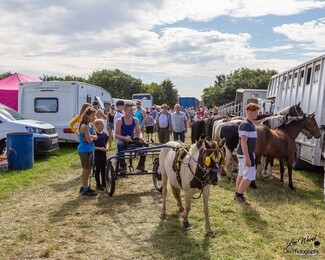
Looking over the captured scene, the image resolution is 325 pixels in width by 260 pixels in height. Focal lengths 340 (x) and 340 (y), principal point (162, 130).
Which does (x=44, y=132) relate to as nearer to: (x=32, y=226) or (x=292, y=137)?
(x=32, y=226)

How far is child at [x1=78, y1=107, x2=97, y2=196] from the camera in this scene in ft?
22.6

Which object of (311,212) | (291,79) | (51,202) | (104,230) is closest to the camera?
(104,230)

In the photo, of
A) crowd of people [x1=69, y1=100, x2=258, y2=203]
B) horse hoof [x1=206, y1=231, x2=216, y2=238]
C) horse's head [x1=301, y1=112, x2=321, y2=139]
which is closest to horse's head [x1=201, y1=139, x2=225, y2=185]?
horse hoof [x1=206, y1=231, x2=216, y2=238]

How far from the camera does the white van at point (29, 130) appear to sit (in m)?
10.9

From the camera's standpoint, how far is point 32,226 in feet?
17.8

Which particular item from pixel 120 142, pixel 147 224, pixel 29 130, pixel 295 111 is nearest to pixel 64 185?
pixel 120 142

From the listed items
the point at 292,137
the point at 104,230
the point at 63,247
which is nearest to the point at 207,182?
the point at 104,230

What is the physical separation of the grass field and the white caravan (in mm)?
5652

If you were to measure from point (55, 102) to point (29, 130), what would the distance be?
3059 mm

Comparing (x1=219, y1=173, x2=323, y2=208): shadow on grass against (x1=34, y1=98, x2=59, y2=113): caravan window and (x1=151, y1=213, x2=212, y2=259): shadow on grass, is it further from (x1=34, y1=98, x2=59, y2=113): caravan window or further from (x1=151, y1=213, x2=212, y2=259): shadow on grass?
(x1=34, y1=98, x2=59, y2=113): caravan window

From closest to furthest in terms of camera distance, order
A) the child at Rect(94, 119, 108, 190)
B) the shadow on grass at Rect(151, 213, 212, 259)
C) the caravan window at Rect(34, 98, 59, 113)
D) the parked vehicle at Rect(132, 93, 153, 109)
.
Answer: the shadow on grass at Rect(151, 213, 212, 259)
the child at Rect(94, 119, 108, 190)
the caravan window at Rect(34, 98, 59, 113)
the parked vehicle at Rect(132, 93, 153, 109)

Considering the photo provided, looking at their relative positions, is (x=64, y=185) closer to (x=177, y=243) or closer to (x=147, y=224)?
(x=147, y=224)

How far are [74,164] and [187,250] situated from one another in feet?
23.8

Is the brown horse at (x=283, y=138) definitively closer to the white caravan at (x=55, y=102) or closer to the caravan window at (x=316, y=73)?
the caravan window at (x=316, y=73)
